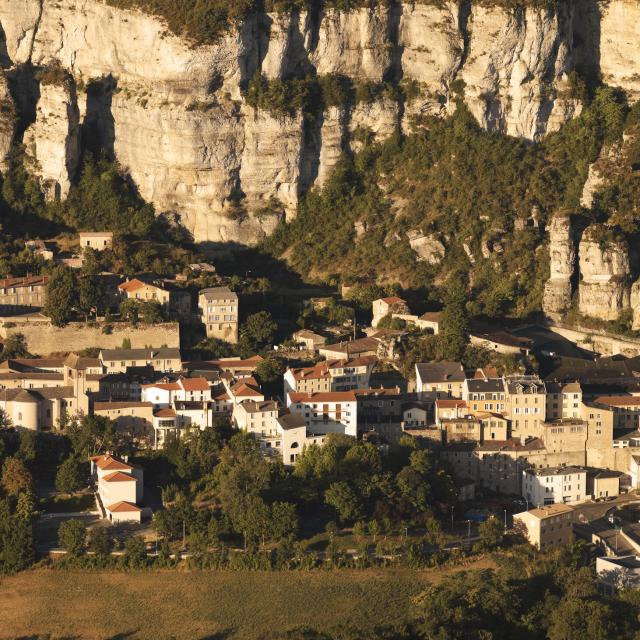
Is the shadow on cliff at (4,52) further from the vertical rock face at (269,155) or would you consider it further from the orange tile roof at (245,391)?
the orange tile roof at (245,391)

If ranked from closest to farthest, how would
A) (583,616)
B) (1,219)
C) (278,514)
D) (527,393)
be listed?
(583,616) → (278,514) → (527,393) → (1,219)

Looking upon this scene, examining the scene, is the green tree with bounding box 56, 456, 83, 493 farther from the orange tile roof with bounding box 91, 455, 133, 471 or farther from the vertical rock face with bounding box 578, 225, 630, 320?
the vertical rock face with bounding box 578, 225, 630, 320

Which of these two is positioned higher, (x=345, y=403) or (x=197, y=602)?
(x=345, y=403)

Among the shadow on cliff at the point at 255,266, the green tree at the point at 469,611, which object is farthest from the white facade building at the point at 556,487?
the shadow on cliff at the point at 255,266

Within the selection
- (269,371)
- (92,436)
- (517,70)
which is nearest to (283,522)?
(92,436)

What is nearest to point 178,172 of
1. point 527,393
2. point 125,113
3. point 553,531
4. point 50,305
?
point 125,113

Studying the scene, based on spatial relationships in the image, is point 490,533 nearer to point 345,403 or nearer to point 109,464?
point 345,403

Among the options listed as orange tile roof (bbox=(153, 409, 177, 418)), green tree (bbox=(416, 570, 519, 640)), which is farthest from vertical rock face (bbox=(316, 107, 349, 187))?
green tree (bbox=(416, 570, 519, 640))

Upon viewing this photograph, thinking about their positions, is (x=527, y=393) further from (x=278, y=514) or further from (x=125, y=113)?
(x=125, y=113)
